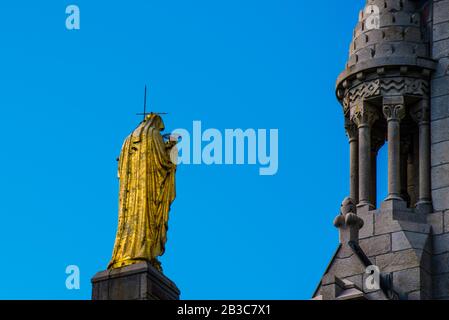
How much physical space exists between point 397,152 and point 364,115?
1.39 meters

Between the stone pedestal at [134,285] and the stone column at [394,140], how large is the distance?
25.5 ft

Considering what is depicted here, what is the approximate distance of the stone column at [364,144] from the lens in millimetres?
81562

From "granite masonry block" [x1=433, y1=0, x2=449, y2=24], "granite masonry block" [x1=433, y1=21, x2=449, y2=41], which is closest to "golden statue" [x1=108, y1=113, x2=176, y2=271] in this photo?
"granite masonry block" [x1=433, y1=21, x2=449, y2=41]

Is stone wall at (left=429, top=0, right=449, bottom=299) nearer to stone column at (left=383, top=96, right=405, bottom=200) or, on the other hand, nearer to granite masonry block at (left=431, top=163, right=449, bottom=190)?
granite masonry block at (left=431, top=163, right=449, bottom=190)

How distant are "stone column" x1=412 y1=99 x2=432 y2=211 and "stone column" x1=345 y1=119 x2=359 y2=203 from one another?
4.76 feet

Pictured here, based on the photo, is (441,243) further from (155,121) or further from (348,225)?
(155,121)

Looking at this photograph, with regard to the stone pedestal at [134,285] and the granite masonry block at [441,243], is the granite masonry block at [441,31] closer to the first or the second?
the granite masonry block at [441,243]

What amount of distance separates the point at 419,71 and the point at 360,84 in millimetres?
1364

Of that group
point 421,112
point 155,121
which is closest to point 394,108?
point 421,112

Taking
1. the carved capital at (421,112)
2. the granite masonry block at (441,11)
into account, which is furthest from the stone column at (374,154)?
the granite masonry block at (441,11)

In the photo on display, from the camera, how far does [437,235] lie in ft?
265

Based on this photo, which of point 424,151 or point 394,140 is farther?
point 424,151

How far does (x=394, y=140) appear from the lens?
8131 cm
